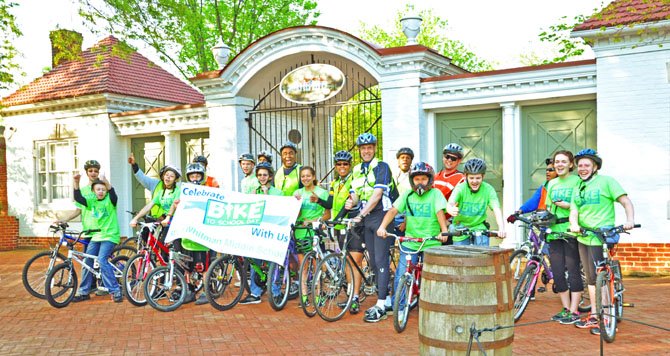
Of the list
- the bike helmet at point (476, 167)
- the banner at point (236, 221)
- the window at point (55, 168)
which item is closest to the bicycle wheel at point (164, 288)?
the banner at point (236, 221)

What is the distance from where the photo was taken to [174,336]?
6.61m

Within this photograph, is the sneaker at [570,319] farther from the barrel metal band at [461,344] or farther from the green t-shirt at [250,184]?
the green t-shirt at [250,184]

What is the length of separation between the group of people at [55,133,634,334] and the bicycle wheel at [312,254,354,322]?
0.58 feet

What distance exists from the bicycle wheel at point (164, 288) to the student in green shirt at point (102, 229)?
89 cm

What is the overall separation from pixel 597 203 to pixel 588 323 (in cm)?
120

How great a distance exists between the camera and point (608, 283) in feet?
19.8

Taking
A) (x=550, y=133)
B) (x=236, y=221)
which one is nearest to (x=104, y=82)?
(x=236, y=221)

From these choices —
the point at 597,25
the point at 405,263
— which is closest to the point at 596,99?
the point at 597,25

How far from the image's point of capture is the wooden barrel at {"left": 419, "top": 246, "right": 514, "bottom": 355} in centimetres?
420

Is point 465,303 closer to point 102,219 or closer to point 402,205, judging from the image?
point 402,205

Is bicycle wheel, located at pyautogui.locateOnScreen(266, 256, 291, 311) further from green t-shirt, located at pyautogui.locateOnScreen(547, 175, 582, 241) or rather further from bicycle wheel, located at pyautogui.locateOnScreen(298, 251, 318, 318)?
green t-shirt, located at pyautogui.locateOnScreen(547, 175, 582, 241)

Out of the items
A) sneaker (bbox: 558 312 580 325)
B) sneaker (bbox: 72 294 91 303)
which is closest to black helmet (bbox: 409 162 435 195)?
sneaker (bbox: 558 312 580 325)

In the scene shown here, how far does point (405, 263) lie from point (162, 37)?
268 inches

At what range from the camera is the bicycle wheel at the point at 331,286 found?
7102mm
